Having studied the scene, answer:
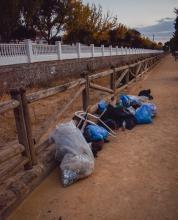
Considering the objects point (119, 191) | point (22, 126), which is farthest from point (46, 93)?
point (119, 191)

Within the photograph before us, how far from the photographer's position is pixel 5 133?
6762 mm

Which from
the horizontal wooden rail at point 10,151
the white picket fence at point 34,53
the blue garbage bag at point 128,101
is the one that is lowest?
the blue garbage bag at point 128,101

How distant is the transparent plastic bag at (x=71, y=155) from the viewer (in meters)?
3.62

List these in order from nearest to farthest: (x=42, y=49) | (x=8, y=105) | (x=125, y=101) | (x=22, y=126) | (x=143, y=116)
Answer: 1. (x=8, y=105)
2. (x=22, y=126)
3. (x=143, y=116)
4. (x=125, y=101)
5. (x=42, y=49)

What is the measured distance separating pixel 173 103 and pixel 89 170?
5436 mm

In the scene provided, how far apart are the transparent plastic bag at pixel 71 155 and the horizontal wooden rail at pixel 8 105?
2.94 feet

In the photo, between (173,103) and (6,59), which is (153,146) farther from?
(6,59)

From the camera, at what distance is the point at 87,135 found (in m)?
4.86

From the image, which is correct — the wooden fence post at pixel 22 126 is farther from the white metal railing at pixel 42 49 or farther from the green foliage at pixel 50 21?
the green foliage at pixel 50 21

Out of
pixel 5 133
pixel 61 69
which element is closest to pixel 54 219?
pixel 5 133

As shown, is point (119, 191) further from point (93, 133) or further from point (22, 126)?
point (93, 133)

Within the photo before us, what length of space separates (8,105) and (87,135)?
1933 millimetres

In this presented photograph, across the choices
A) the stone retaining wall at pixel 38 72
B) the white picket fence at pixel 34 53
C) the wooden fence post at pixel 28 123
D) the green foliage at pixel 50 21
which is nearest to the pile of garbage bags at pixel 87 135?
the wooden fence post at pixel 28 123

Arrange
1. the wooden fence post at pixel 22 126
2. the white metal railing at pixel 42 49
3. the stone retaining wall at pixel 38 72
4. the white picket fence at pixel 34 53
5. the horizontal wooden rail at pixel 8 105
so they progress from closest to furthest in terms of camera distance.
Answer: the horizontal wooden rail at pixel 8 105 < the wooden fence post at pixel 22 126 < the stone retaining wall at pixel 38 72 < the white picket fence at pixel 34 53 < the white metal railing at pixel 42 49
